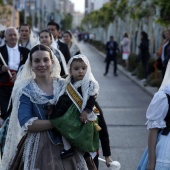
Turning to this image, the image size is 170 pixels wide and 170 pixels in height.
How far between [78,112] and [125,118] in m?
→ 7.24

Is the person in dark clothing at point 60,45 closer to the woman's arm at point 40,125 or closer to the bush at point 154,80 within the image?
the woman's arm at point 40,125

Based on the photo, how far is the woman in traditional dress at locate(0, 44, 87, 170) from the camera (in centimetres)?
402

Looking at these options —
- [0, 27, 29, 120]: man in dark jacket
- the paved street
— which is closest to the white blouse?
the paved street

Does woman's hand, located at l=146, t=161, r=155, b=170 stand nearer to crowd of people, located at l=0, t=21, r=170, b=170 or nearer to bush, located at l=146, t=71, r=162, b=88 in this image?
crowd of people, located at l=0, t=21, r=170, b=170

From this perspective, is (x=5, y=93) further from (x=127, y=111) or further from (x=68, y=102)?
(x=127, y=111)

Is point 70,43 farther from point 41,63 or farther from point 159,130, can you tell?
point 159,130

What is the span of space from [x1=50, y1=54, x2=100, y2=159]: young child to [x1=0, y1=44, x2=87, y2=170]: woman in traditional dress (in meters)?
0.08

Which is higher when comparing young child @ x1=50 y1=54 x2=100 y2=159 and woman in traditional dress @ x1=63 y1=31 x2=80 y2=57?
young child @ x1=50 y1=54 x2=100 y2=159

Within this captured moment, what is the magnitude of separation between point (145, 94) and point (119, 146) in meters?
7.46

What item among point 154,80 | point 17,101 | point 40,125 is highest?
point 17,101

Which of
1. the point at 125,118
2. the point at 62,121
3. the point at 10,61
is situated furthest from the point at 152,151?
the point at 125,118

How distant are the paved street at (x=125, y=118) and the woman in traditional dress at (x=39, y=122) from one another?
2.90 meters

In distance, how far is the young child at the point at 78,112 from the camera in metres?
3.96

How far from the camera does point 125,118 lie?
11.2 metres
